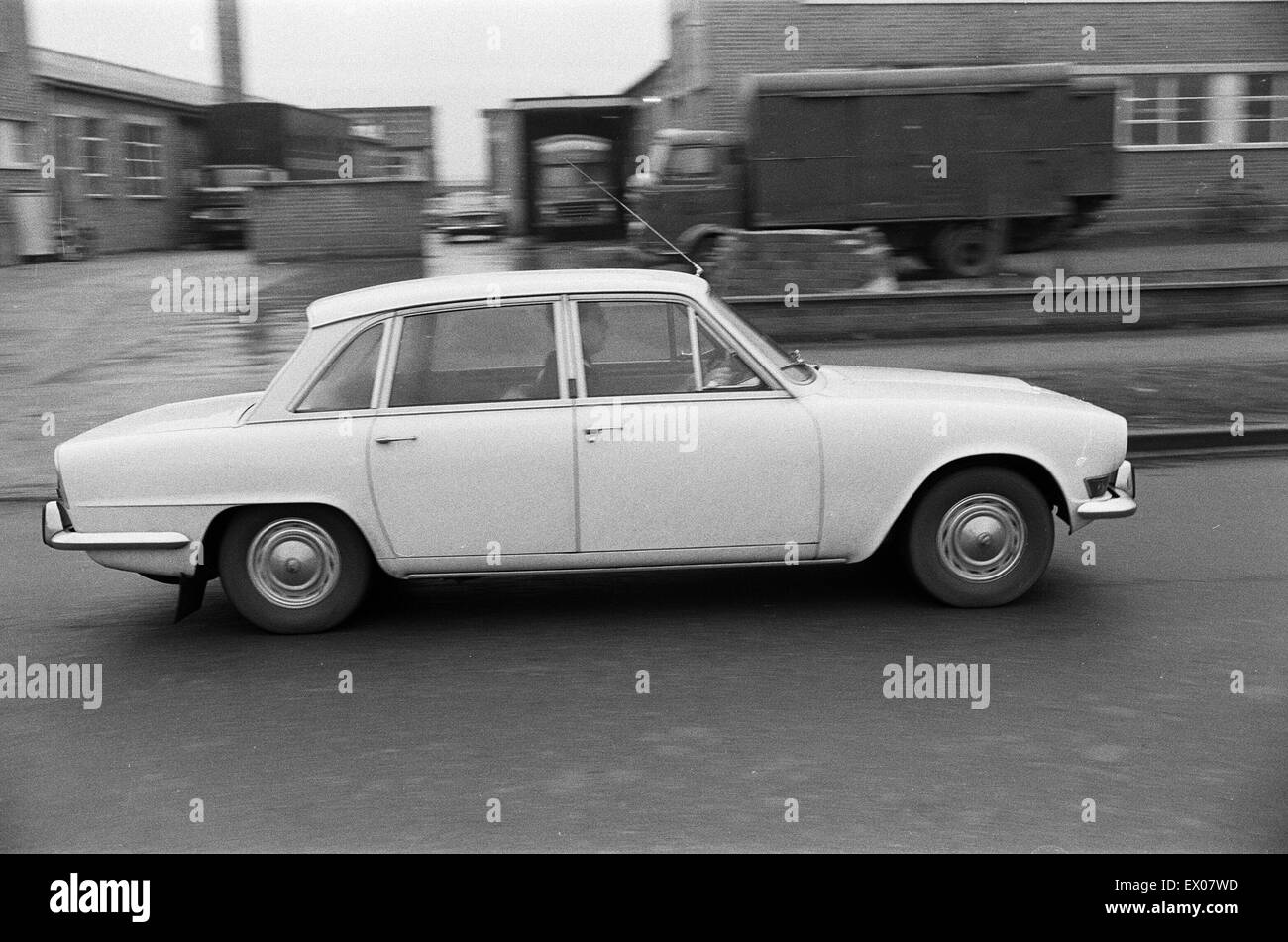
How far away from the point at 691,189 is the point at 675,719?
50.7 ft

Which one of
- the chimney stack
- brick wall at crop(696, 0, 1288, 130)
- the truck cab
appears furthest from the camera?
the chimney stack

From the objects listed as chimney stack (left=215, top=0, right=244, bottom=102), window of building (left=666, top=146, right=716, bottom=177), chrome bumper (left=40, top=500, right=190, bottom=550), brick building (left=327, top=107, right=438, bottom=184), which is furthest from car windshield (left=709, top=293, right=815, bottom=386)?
chimney stack (left=215, top=0, right=244, bottom=102)

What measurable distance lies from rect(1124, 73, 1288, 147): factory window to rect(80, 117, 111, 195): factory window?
22126mm

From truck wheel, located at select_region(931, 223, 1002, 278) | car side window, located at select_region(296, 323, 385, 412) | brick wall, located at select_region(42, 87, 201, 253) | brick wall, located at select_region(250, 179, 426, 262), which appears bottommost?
car side window, located at select_region(296, 323, 385, 412)

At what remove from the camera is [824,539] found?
5867 millimetres

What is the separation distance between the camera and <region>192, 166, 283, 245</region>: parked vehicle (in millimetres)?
31516

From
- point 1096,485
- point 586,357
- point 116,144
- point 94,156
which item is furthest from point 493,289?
point 116,144

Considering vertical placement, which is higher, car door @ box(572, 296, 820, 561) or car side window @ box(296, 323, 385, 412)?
car side window @ box(296, 323, 385, 412)

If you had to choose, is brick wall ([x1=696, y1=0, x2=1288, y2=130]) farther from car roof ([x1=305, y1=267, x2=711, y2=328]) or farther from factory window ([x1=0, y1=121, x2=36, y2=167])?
car roof ([x1=305, y1=267, x2=711, y2=328])

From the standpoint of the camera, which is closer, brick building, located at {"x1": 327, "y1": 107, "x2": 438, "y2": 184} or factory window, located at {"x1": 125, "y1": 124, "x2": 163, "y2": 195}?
factory window, located at {"x1": 125, "y1": 124, "x2": 163, "y2": 195}

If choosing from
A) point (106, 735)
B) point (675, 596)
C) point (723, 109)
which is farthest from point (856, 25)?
point (106, 735)

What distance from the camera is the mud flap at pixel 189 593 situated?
600cm
